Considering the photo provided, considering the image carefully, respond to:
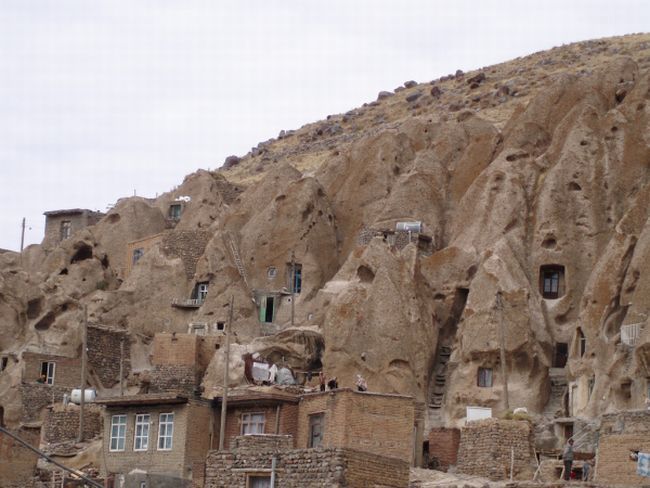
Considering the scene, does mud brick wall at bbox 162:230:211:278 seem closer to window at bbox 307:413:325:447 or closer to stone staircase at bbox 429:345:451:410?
stone staircase at bbox 429:345:451:410

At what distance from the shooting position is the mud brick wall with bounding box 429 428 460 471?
59.4 meters

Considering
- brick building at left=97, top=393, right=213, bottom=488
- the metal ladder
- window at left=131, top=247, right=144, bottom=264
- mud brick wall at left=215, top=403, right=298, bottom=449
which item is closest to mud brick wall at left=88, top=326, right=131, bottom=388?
the metal ladder

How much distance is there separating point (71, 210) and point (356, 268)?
33.4 m

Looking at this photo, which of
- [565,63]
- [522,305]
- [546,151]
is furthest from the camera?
[565,63]

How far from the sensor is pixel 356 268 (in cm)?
7544

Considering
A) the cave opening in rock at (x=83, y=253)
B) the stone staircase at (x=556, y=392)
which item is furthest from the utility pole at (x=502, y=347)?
the cave opening in rock at (x=83, y=253)

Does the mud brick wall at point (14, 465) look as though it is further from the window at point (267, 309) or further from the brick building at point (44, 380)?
the window at point (267, 309)

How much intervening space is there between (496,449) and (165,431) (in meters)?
11.8

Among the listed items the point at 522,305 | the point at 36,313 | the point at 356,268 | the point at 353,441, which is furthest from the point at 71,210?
the point at 353,441

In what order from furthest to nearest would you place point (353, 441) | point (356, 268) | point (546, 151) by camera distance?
1. point (546, 151)
2. point (356, 268)
3. point (353, 441)

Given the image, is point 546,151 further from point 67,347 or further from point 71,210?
point 71,210

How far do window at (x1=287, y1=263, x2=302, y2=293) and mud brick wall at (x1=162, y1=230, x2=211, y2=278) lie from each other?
5.58m

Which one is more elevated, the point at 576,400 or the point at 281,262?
the point at 281,262

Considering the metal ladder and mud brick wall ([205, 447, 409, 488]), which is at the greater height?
the metal ladder
